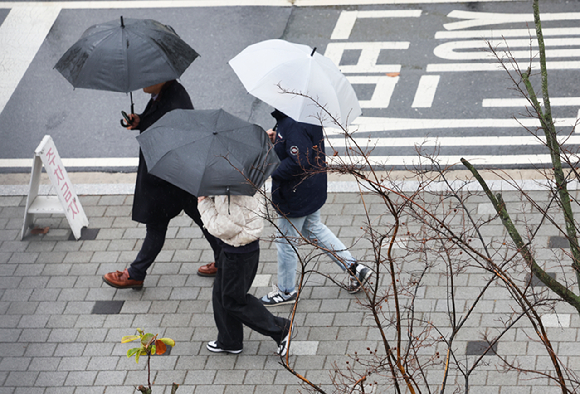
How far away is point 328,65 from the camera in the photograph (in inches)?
218

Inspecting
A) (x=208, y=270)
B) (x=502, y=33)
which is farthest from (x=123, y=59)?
(x=502, y=33)

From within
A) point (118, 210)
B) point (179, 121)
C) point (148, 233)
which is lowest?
point (118, 210)

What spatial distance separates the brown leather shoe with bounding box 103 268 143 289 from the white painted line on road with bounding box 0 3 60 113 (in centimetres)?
421

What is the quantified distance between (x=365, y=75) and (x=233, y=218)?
5.21 m

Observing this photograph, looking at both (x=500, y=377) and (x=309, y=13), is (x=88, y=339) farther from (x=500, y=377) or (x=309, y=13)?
(x=309, y=13)

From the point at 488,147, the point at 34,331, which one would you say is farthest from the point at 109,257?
the point at 488,147

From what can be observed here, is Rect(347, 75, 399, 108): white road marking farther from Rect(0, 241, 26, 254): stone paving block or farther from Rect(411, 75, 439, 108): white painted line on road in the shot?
Rect(0, 241, 26, 254): stone paving block

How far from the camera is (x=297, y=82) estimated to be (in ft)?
17.4

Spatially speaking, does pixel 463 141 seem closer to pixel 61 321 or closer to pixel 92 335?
pixel 92 335

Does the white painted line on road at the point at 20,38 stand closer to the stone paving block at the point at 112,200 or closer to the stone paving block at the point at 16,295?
the stone paving block at the point at 112,200

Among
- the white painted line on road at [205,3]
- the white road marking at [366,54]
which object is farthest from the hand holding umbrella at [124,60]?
the white painted line on road at [205,3]

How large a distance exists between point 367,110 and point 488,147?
157cm

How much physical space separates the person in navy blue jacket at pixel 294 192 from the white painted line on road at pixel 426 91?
11.2 feet

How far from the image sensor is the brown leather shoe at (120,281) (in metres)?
6.49
